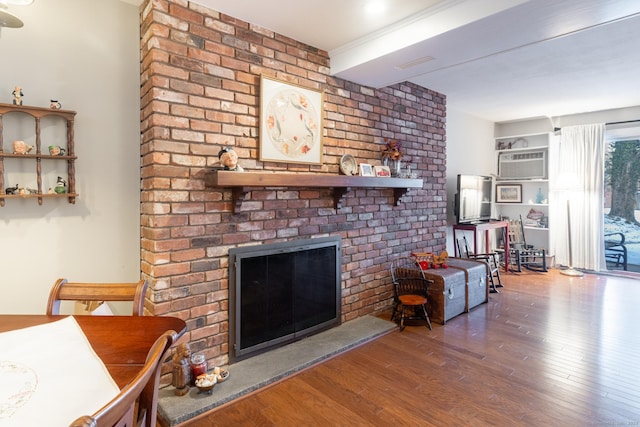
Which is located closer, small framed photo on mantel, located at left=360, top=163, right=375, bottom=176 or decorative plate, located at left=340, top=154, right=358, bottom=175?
decorative plate, located at left=340, top=154, right=358, bottom=175

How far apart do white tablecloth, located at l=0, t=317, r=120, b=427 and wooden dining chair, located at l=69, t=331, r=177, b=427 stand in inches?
3.9

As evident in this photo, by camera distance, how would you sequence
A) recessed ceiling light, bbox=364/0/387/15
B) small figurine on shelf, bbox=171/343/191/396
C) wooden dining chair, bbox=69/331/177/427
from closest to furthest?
wooden dining chair, bbox=69/331/177/427
small figurine on shelf, bbox=171/343/191/396
recessed ceiling light, bbox=364/0/387/15

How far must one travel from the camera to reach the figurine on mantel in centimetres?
224

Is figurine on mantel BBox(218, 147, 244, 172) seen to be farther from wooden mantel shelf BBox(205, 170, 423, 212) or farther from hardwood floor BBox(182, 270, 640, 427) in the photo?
hardwood floor BBox(182, 270, 640, 427)

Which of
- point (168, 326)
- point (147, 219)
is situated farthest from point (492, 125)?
point (168, 326)

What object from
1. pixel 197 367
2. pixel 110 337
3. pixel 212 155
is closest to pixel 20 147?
pixel 212 155

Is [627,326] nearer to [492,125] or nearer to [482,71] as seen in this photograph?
[482,71]

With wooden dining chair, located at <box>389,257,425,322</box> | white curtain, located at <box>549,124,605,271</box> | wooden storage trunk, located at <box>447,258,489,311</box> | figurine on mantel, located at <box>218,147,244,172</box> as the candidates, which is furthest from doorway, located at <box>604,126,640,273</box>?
figurine on mantel, located at <box>218,147,244,172</box>

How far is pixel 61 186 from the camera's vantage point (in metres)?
2.01

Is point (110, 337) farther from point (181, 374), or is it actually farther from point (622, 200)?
point (622, 200)

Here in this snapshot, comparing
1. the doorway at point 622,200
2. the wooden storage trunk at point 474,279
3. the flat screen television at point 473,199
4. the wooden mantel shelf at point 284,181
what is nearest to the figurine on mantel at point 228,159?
the wooden mantel shelf at point 284,181

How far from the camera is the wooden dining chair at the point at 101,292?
59.6 inches

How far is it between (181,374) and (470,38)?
2837 mm

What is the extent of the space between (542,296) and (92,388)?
470cm
